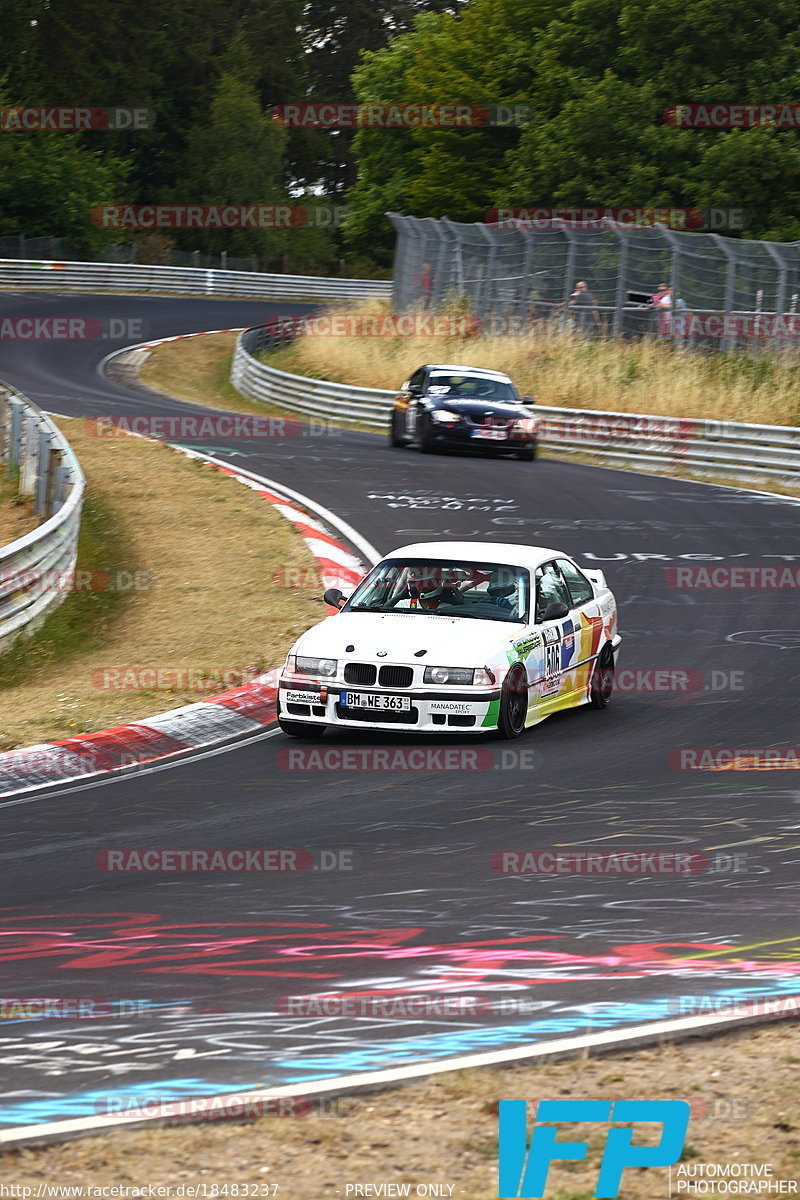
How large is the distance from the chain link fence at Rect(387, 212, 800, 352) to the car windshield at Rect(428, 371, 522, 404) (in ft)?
18.8

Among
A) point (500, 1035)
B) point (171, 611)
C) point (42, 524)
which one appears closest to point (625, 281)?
point (42, 524)

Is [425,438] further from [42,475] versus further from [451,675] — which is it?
[451,675]

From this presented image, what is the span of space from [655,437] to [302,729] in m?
17.8

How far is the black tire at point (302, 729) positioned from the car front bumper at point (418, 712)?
0.15m

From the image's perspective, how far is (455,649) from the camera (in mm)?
11102

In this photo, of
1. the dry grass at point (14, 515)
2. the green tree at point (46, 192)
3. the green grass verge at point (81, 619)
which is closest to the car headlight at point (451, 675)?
the green grass verge at point (81, 619)

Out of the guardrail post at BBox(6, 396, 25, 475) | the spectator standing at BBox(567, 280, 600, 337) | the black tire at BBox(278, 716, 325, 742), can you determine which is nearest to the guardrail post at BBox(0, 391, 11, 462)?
the guardrail post at BBox(6, 396, 25, 475)

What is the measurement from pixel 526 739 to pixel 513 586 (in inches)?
50.4

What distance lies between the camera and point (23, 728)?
11219 mm

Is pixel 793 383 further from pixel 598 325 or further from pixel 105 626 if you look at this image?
pixel 105 626

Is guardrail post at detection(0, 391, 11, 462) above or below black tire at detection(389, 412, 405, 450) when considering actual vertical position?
above

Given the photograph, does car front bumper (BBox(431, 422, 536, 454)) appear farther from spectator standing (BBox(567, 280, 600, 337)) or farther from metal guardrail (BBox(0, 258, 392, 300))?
metal guardrail (BBox(0, 258, 392, 300))

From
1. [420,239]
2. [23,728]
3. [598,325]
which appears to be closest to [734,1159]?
[23,728]

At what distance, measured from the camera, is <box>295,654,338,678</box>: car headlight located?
1111 centimetres
